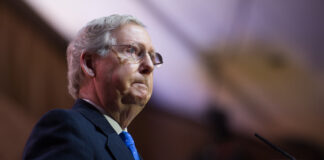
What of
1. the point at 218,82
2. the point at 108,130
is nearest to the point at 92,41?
the point at 108,130

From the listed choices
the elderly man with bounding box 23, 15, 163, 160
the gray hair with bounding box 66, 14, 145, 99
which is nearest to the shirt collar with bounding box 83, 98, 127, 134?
the elderly man with bounding box 23, 15, 163, 160

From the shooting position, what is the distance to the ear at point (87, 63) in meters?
1.38

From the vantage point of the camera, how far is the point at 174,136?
202 inches

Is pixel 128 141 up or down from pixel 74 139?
down

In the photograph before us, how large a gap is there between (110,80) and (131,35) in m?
0.17

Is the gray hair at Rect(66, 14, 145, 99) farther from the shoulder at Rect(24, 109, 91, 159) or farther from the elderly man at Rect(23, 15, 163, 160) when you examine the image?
the shoulder at Rect(24, 109, 91, 159)

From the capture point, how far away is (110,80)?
4.36 ft

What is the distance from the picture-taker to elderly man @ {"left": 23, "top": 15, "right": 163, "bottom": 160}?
4.04 feet

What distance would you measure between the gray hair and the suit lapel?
0.43 ft

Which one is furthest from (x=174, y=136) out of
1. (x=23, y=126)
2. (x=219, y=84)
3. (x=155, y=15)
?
(x=23, y=126)

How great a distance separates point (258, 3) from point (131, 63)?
361 cm

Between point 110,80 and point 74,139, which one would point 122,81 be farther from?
point 74,139

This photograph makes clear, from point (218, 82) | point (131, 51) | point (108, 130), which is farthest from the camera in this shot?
point (218, 82)

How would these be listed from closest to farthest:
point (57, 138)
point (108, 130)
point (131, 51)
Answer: point (57, 138)
point (108, 130)
point (131, 51)
